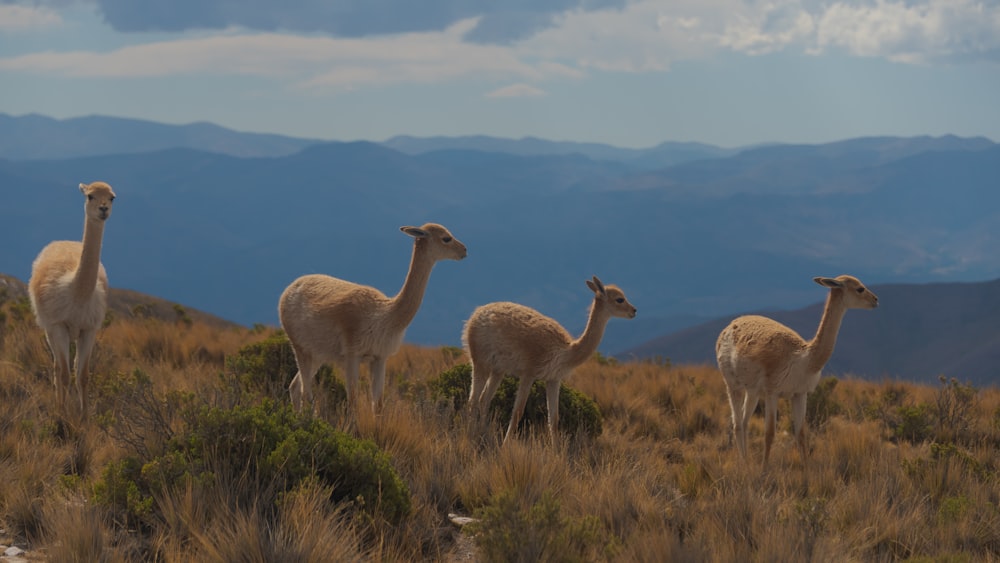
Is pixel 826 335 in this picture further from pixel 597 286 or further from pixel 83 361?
pixel 83 361

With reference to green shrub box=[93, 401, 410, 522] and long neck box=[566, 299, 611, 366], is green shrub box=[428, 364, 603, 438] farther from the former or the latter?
green shrub box=[93, 401, 410, 522]

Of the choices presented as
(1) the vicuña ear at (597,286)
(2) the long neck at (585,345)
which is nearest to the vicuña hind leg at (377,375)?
(2) the long neck at (585,345)

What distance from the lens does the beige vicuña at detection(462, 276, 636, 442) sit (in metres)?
8.81

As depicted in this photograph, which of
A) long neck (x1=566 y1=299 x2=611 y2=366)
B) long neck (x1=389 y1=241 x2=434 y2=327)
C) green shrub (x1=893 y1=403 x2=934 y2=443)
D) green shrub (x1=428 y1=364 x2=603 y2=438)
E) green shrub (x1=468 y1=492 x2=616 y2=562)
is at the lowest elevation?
green shrub (x1=893 y1=403 x2=934 y2=443)

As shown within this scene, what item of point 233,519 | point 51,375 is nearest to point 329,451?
point 233,519

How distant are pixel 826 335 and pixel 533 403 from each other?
10.3 feet

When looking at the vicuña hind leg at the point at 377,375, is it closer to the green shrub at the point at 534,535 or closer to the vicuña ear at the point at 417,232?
the vicuña ear at the point at 417,232

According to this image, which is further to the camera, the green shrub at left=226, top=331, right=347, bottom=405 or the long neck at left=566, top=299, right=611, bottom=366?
the green shrub at left=226, top=331, right=347, bottom=405

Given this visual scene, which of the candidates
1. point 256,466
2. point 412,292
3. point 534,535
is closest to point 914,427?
point 412,292

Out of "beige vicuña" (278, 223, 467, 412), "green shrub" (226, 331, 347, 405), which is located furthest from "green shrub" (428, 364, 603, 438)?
"green shrub" (226, 331, 347, 405)

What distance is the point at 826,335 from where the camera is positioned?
914 centimetres

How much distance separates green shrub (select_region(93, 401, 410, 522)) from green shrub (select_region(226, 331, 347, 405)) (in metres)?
4.30

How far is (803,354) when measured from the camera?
9078 millimetres

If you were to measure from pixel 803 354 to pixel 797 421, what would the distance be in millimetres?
752
